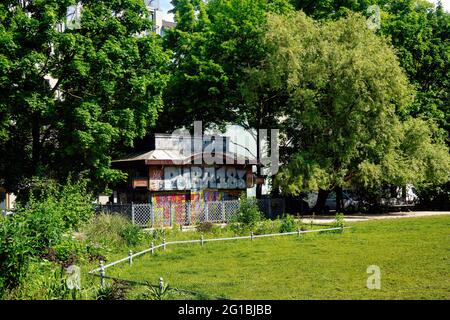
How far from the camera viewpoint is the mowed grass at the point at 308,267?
12961 mm

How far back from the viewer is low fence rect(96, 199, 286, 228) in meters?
32.0

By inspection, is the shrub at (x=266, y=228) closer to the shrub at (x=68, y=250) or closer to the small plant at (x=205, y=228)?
the small plant at (x=205, y=228)

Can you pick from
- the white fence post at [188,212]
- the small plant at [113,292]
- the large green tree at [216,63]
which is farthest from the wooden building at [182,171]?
the small plant at [113,292]

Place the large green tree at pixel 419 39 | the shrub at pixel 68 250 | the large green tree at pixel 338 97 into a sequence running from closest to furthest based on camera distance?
the shrub at pixel 68 250
the large green tree at pixel 338 97
the large green tree at pixel 419 39

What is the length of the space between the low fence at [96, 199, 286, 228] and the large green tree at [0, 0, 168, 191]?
192cm

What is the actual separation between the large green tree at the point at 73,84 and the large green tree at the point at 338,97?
9.24 meters

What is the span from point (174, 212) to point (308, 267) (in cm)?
1781

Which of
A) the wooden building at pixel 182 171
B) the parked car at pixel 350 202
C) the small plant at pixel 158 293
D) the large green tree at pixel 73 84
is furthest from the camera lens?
the parked car at pixel 350 202

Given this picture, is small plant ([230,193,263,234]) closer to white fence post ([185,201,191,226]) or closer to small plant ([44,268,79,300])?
white fence post ([185,201,191,226])

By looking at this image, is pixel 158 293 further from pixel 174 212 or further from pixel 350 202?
pixel 350 202

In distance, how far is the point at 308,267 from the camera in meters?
16.8

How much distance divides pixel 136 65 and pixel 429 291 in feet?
80.7

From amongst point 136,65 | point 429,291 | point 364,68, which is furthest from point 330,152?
point 429,291
